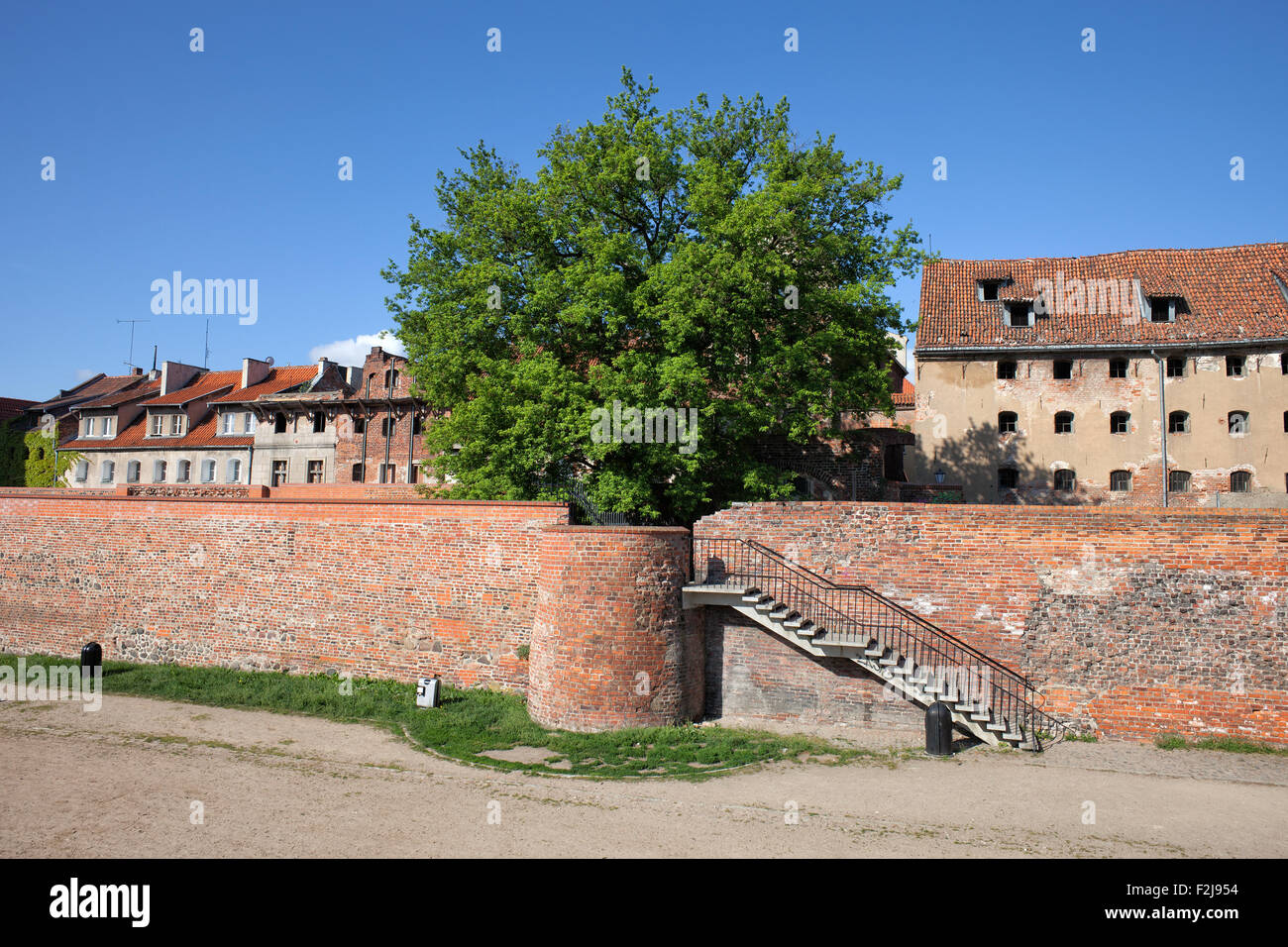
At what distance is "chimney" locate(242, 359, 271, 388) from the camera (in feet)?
140

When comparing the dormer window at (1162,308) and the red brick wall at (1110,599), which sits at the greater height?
the dormer window at (1162,308)

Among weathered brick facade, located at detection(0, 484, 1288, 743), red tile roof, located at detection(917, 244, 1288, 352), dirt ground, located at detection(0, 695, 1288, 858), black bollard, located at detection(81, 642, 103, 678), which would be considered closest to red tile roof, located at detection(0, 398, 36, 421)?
black bollard, located at detection(81, 642, 103, 678)

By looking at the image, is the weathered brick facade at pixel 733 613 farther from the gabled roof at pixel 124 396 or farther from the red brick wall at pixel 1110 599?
the gabled roof at pixel 124 396

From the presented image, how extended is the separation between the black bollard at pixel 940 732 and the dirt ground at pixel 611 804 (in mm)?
254

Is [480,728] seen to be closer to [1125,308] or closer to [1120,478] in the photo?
[1120,478]

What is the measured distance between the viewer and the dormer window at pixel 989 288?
27766 mm

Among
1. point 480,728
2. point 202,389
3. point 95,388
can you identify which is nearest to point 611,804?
point 480,728

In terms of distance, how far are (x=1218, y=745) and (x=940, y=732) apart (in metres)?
4.51

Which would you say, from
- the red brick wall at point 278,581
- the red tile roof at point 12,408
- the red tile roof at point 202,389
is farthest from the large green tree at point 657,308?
the red tile roof at point 12,408

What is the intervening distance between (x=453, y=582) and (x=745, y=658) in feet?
20.3

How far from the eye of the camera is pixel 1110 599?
45.8 ft

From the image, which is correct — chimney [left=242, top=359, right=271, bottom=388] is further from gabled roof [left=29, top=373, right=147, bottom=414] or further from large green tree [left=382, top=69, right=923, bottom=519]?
large green tree [left=382, top=69, right=923, bottom=519]
